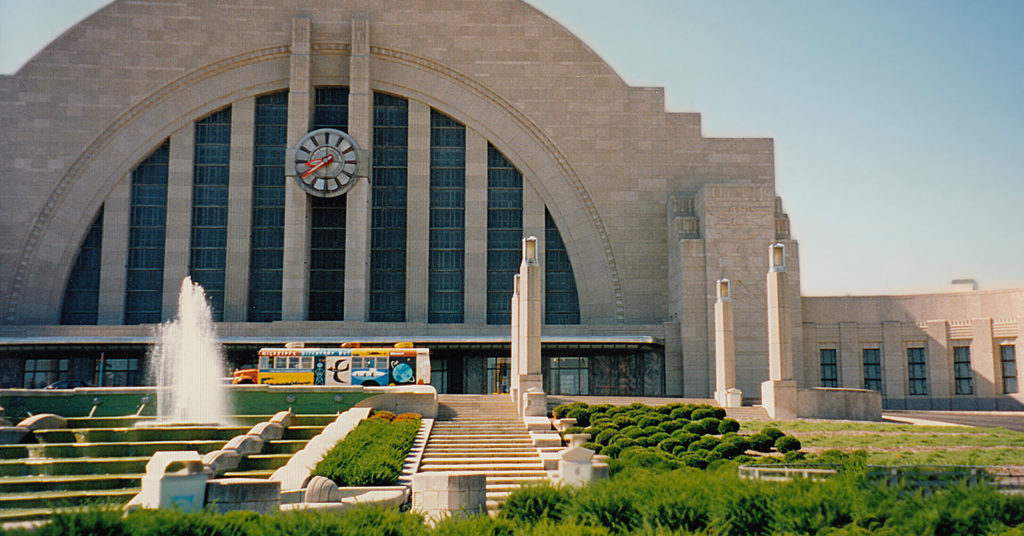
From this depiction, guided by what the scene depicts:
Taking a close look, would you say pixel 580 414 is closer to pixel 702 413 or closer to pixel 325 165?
pixel 702 413

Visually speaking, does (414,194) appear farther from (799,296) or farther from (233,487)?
(233,487)

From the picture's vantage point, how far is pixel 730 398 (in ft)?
124

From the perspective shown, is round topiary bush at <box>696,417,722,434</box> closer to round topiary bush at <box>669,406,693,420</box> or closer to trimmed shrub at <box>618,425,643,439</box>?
round topiary bush at <box>669,406,693,420</box>

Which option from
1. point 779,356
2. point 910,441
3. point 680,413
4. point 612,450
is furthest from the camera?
point 779,356

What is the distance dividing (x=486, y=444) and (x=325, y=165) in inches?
987

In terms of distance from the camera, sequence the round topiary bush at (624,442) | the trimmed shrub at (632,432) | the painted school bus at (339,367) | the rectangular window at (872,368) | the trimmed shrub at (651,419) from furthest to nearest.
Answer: the rectangular window at (872,368) → the painted school bus at (339,367) → the trimmed shrub at (651,419) → the trimmed shrub at (632,432) → the round topiary bush at (624,442)

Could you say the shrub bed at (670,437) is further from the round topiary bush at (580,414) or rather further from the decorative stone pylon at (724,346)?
the decorative stone pylon at (724,346)

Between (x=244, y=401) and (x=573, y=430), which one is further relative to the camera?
(x=244, y=401)

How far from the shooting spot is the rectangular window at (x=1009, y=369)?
4594 centimetres

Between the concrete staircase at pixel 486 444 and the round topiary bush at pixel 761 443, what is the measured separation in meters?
5.67

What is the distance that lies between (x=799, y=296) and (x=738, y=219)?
4742 millimetres

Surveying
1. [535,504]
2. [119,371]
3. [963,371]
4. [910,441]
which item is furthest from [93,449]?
[963,371]

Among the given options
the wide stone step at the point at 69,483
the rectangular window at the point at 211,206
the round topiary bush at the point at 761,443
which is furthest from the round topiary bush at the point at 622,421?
the rectangular window at the point at 211,206

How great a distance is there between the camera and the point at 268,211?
173ft
